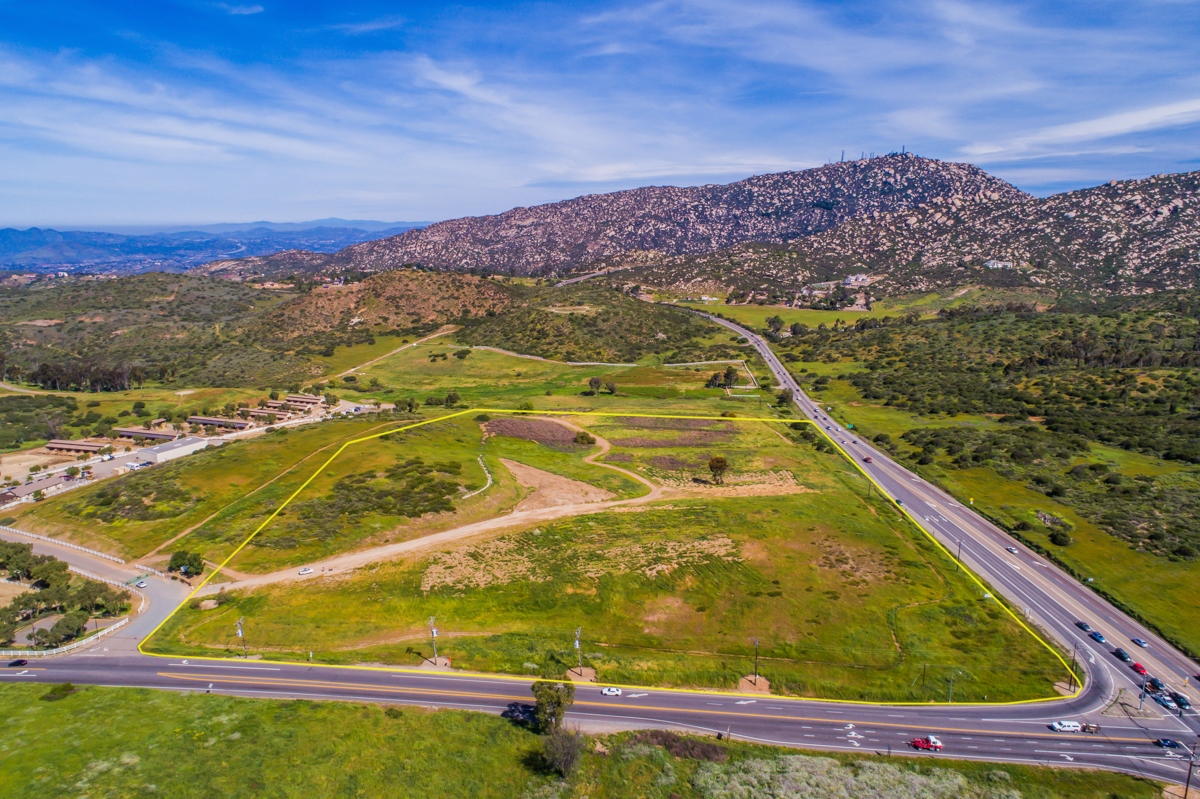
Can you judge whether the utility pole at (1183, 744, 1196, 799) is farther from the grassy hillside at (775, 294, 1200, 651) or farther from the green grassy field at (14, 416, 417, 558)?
the green grassy field at (14, 416, 417, 558)

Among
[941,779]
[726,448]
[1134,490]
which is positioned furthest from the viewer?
[726,448]

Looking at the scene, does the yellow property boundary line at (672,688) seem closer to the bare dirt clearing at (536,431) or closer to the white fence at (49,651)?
the white fence at (49,651)

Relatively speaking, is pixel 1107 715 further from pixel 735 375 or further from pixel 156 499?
pixel 735 375

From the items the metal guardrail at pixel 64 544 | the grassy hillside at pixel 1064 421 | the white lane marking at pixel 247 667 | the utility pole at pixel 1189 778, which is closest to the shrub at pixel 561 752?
the white lane marking at pixel 247 667

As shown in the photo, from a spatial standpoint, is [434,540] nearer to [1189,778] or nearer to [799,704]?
[799,704]

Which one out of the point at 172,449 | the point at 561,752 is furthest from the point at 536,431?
the point at 561,752

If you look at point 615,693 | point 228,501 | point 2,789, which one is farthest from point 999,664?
point 228,501
